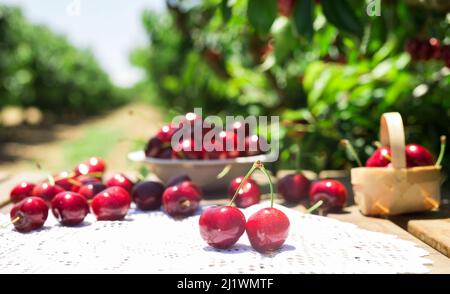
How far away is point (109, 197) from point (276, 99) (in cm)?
264

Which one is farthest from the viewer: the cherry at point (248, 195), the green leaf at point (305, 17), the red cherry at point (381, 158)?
the green leaf at point (305, 17)

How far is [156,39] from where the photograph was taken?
440 inches

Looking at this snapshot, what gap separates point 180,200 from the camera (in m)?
1.54

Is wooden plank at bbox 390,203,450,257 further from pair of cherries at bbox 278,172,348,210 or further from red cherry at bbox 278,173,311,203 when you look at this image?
red cherry at bbox 278,173,311,203

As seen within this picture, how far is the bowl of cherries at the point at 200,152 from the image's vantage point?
6.00 feet

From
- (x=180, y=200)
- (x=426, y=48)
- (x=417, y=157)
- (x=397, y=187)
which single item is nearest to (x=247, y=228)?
(x=180, y=200)

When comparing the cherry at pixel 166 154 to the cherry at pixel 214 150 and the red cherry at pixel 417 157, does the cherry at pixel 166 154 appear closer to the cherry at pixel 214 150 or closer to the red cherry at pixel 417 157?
the cherry at pixel 214 150

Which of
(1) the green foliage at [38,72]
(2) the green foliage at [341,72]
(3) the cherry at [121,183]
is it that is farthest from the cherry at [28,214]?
(1) the green foliage at [38,72]

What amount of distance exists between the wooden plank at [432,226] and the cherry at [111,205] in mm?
702

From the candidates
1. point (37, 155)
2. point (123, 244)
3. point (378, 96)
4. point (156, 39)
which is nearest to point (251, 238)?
point (123, 244)

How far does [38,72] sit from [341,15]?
19.8 m

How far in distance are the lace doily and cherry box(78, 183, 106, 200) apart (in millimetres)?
221

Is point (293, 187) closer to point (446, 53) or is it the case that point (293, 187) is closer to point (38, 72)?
point (446, 53)

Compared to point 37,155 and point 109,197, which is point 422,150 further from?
point 37,155
